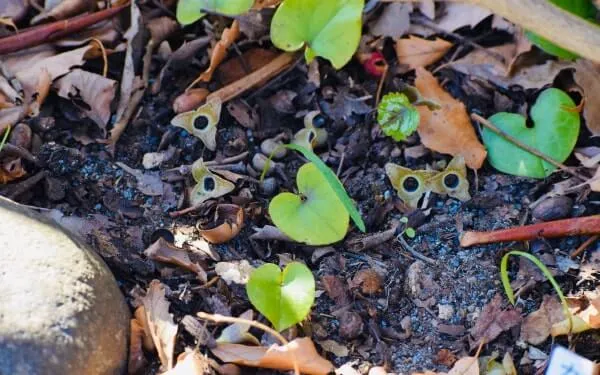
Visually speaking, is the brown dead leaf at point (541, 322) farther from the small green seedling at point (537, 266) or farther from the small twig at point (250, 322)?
the small twig at point (250, 322)

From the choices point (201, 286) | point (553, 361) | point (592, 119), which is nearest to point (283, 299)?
point (201, 286)

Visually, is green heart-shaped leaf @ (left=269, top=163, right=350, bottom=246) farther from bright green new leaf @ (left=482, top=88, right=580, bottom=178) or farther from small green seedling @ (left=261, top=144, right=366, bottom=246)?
bright green new leaf @ (left=482, top=88, right=580, bottom=178)

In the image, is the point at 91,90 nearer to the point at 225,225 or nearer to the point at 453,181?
the point at 225,225

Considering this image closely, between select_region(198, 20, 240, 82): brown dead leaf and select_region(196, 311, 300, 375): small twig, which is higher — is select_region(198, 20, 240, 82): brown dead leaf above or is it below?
above

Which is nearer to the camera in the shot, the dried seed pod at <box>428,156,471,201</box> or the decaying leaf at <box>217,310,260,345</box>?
the decaying leaf at <box>217,310,260,345</box>

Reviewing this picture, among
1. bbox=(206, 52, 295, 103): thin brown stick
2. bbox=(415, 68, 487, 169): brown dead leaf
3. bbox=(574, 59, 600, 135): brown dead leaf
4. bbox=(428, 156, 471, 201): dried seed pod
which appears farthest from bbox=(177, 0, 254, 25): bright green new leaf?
bbox=(574, 59, 600, 135): brown dead leaf

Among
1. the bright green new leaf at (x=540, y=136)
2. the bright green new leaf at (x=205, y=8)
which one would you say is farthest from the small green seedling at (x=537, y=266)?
the bright green new leaf at (x=205, y=8)
